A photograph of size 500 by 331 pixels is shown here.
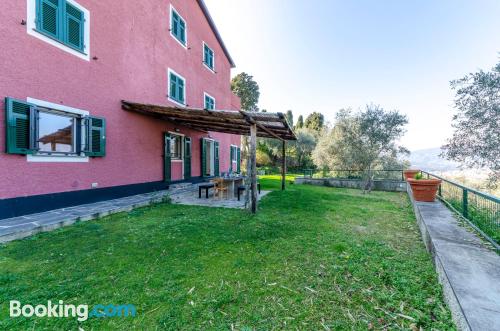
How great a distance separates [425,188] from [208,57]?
12.8m

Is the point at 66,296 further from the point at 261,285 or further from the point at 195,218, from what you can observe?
the point at 195,218

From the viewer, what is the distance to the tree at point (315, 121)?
112 feet

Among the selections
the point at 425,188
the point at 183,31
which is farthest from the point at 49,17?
the point at 425,188

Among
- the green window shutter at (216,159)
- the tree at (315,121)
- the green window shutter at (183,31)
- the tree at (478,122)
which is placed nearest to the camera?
the tree at (478,122)

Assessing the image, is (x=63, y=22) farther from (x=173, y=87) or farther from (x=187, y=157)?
(x=187, y=157)

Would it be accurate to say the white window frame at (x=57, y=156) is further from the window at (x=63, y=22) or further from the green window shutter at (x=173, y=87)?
the green window shutter at (x=173, y=87)

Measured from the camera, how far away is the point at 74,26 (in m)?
5.59

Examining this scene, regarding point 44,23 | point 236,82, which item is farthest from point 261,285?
point 236,82

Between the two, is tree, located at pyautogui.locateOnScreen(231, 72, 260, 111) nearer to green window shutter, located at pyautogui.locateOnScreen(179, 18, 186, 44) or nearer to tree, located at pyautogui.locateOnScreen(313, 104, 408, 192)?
green window shutter, located at pyautogui.locateOnScreen(179, 18, 186, 44)

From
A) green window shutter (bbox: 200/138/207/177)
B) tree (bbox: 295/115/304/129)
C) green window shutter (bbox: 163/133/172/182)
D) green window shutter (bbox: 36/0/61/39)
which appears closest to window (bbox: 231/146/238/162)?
green window shutter (bbox: 200/138/207/177)

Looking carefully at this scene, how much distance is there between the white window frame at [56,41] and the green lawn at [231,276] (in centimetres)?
438

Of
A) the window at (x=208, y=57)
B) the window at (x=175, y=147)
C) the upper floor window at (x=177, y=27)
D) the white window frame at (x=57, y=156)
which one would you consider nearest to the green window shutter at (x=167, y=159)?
the window at (x=175, y=147)

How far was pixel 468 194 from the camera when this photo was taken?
149 inches

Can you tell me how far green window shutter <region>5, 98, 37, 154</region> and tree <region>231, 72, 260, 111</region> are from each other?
2097 centimetres
